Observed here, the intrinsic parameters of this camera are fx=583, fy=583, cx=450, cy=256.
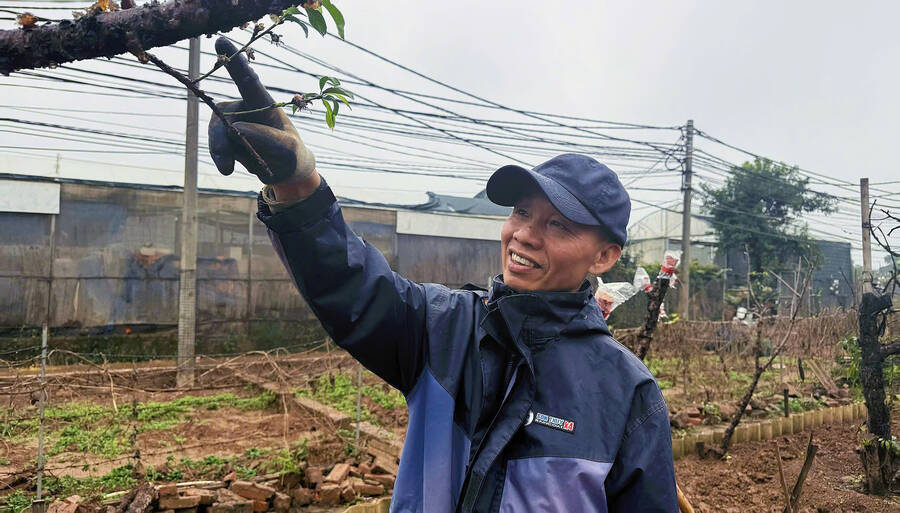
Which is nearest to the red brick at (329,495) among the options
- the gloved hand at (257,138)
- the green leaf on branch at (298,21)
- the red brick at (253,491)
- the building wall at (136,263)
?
the red brick at (253,491)

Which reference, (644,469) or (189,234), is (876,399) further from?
(189,234)

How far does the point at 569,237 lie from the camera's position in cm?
170

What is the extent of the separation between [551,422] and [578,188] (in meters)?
0.66

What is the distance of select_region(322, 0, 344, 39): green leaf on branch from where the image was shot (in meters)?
1.22

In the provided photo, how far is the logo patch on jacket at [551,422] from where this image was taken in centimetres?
148

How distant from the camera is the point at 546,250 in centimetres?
170

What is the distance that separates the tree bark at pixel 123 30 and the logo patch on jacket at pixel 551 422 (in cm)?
110

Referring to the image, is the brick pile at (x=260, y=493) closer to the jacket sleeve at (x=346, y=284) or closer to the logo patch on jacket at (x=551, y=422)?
the jacket sleeve at (x=346, y=284)

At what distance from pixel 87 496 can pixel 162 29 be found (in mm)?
5056

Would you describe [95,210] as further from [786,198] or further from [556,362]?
[786,198]

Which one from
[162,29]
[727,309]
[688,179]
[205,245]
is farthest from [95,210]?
[727,309]

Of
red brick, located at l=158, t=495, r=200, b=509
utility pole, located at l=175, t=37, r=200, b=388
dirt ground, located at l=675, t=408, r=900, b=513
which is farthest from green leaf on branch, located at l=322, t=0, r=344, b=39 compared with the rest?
utility pole, located at l=175, t=37, r=200, b=388

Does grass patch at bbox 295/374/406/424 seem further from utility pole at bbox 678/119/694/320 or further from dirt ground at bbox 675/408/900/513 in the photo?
utility pole at bbox 678/119/694/320

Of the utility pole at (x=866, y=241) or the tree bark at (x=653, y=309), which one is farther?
the utility pole at (x=866, y=241)
